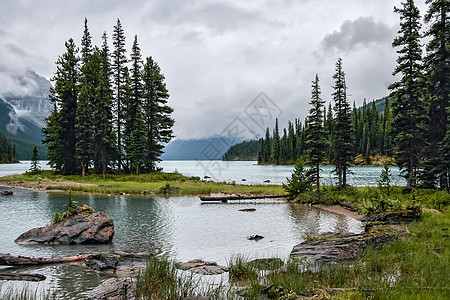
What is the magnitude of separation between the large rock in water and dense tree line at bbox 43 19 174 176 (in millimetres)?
34636

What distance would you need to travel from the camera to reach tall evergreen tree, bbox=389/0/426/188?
28.0 metres

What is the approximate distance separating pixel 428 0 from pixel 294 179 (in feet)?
71.3

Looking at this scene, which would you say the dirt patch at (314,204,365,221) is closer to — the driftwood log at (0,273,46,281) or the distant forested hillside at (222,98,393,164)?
the driftwood log at (0,273,46,281)

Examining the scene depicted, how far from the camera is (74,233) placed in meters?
14.4

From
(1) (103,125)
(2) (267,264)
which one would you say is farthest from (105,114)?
(2) (267,264)

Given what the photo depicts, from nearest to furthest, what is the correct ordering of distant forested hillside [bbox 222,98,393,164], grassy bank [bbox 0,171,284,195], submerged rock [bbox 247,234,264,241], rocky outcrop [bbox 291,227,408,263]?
rocky outcrop [bbox 291,227,408,263], submerged rock [bbox 247,234,264,241], grassy bank [bbox 0,171,284,195], distant forested hillside [bbox 222,98,393,164]

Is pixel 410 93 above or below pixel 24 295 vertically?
above

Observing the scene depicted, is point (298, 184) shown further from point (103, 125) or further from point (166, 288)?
point (103, 125)

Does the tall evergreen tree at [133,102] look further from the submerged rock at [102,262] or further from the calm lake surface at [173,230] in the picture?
the submerged rock at [102,262]

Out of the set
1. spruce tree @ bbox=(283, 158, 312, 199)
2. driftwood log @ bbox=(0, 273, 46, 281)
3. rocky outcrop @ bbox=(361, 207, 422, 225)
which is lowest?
driftwood log @ bbox=(0, 273, 46, 281)

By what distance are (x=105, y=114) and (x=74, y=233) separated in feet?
125

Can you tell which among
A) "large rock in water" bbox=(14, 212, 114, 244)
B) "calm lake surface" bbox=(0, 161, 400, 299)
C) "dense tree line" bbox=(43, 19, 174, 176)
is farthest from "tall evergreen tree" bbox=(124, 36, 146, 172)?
"large rock in water" bbox=(14, 212, 114, 244)

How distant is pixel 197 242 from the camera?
1471 centimetres

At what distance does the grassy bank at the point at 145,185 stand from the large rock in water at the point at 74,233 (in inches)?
668
